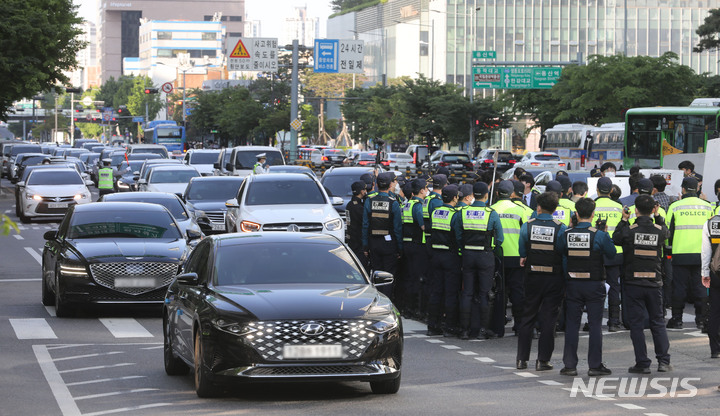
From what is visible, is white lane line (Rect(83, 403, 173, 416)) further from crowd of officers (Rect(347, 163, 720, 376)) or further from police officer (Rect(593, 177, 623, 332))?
police officer (Rect(593, 177, 623, 332))

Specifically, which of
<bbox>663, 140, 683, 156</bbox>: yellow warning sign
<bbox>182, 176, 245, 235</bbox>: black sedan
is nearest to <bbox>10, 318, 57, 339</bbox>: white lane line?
<bbox>182, 176, 245, 235</bbox>: black sedan

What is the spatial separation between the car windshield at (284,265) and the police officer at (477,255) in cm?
325

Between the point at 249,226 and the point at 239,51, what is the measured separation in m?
39.5

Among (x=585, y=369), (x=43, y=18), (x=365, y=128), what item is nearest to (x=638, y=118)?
(x=43, y=18)

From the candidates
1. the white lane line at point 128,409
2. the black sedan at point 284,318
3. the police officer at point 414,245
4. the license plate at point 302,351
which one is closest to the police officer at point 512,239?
the police officer at point 414,245

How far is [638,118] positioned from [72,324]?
30038 millimetres

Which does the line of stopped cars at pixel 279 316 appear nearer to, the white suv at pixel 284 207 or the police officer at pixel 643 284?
the police officer at pixel 643 284

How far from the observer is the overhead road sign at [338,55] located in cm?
6406

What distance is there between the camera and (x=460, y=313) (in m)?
14.5

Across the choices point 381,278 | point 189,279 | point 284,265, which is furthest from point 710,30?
point 189,279

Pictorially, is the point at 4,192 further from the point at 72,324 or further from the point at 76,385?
the point at 76,385

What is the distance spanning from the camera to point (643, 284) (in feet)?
38.8

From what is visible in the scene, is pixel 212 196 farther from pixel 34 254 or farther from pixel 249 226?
pixel 249 226

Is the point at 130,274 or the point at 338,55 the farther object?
the point at 338,55
